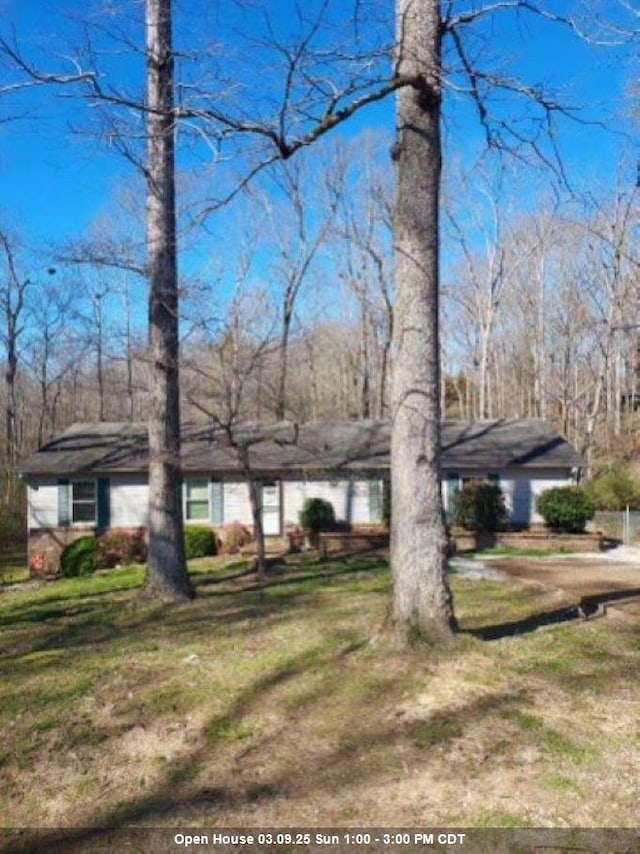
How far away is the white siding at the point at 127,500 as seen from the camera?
1975 cm

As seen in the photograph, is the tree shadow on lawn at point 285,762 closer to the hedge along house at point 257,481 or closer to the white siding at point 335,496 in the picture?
the hedge along house at point 257,481

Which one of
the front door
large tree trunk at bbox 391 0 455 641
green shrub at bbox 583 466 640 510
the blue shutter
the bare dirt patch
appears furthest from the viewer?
green shrub at bbox 583 466 640 510

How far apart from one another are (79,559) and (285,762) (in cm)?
1485

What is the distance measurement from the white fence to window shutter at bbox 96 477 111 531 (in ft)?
42.9

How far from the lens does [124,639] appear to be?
766cm

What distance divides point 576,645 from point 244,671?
2.78 metres

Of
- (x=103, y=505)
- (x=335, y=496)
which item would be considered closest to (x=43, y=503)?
(x=103, y=505)

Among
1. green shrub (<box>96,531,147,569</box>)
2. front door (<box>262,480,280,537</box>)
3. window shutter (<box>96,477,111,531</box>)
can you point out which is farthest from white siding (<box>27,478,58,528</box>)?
front door (<box>262,480,280,537</box>)

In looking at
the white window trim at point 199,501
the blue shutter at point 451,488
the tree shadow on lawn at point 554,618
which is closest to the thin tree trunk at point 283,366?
the white window trim at point 199,501

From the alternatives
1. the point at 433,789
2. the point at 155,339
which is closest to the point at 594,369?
the point at 155,339

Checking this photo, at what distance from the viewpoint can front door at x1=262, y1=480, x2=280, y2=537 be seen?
19625 millimetres

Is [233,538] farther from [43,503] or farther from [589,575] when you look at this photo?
[589,575]

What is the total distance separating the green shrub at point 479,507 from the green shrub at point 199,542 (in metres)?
6.10

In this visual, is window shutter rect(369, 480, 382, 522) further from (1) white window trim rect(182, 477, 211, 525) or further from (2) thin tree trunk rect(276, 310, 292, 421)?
(1) white window trim rect(182, 477, 211, 525)
